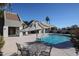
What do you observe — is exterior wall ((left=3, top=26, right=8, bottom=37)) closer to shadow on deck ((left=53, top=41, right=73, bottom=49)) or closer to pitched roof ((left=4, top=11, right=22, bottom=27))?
pitched roof ((left=4, top=11, right=22, bottom=27))

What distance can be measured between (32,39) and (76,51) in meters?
1.56

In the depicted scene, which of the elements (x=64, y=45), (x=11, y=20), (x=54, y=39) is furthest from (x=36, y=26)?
(x=64, y=45)

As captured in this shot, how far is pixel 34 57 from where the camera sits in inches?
316

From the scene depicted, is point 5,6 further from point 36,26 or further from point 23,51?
point 23,51

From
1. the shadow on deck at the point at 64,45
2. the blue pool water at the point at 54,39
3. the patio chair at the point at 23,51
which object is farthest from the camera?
the blue pool water at the point at 54,39

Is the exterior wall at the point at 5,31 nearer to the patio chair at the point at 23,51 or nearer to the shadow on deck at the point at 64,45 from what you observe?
the patio chair at the point at 23,51

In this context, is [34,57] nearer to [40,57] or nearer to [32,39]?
[40,57]

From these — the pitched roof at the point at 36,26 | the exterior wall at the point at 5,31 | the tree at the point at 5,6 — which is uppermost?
the tree at the point at 5,6

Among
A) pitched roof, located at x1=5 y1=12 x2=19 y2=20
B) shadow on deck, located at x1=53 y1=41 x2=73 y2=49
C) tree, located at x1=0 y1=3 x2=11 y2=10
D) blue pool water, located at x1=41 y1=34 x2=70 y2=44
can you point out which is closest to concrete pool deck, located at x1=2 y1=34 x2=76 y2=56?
shadow on deck, located at x1=53 y1=41 x2=73 y2=49

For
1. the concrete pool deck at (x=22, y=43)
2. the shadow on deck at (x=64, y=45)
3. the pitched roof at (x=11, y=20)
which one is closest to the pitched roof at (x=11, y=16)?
the pitched roof at (x=11, y=20)

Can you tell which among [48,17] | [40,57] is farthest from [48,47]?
[48,17]

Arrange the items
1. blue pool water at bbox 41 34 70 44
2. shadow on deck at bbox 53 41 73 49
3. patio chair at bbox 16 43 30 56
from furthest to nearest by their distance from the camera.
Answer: blue pool water at bbox 41 34 70 44 → shadow on deck at bbox 53 41 73 49 → patio chair at bbox 16 43 30 56

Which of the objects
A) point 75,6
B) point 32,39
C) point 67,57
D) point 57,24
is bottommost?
point 67,57

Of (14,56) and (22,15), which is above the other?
(22,15)
